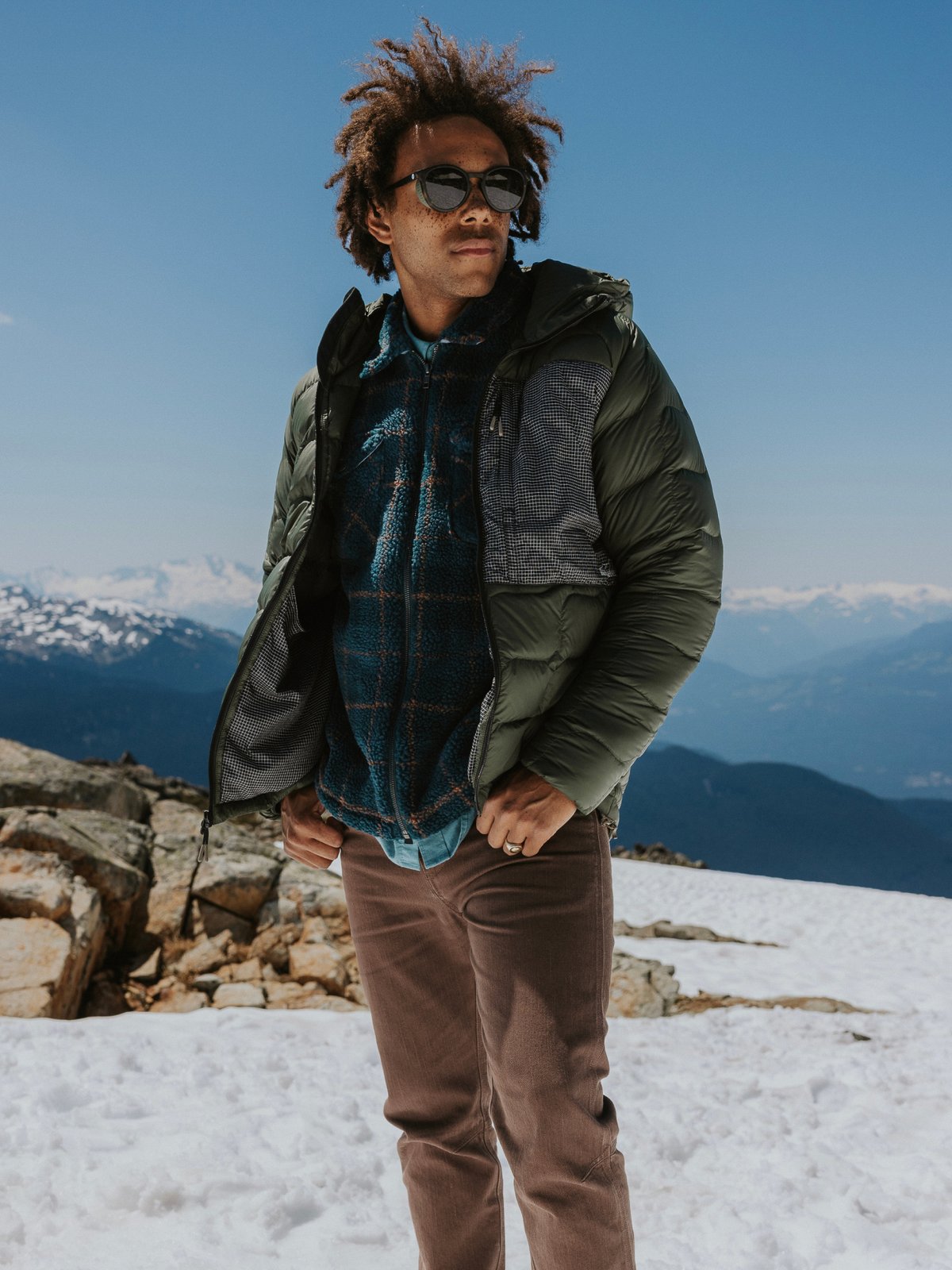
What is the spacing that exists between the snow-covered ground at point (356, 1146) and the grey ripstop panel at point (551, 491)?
268cm

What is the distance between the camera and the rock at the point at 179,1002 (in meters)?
6.68

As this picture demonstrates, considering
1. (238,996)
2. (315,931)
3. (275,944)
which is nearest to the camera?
(238,996)

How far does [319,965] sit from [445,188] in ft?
22.2

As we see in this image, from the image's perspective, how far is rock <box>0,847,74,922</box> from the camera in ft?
20.8

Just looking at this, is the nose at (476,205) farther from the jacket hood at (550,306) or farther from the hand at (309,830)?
the hand at (309,830)

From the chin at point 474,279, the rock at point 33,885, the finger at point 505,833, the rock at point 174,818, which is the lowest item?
the rock at point 174,818

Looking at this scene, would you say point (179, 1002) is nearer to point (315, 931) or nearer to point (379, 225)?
point (315, 931)

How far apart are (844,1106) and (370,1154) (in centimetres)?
291

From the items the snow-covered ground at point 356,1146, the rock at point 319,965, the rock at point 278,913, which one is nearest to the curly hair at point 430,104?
the snow-covered ground at point 356,1146

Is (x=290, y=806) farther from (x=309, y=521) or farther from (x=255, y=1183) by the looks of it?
(x=255, y=1183)

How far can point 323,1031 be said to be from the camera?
558 centimetres

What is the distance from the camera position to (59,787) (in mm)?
9609

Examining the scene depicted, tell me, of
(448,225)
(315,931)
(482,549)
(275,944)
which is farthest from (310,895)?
(448,225)

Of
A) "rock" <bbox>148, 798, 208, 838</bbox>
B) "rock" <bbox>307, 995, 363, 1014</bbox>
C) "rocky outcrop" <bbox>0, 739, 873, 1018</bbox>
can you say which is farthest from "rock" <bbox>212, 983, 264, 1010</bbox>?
"rock" <bbox>148, 798, 208, 838</bbox>
